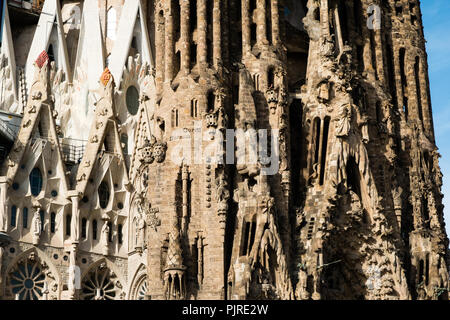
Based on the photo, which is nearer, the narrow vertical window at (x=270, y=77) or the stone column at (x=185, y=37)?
the stone column at (x=185, y=37)

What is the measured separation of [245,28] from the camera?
133 ft

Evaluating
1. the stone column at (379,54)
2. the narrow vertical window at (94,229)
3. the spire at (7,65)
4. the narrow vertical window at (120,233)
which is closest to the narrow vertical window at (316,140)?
the stone column at (379,54)

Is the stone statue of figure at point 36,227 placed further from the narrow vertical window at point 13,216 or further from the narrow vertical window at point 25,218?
the narrow vertical window at point 13,216

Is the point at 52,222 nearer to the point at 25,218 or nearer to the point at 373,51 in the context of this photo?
the point at 25,218

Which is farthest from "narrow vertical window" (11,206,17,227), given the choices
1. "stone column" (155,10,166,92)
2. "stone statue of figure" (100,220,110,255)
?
"stone column" (155,10,166,92)

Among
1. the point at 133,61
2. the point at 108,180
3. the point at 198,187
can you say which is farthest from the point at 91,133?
the point at 198,187

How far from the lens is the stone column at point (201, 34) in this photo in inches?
1519

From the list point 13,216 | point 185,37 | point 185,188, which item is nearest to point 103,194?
point 13,216

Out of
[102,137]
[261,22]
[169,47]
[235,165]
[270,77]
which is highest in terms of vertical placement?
[261,22]

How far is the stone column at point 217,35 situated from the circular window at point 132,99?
34.2ft

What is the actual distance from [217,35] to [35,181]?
32.1 feet

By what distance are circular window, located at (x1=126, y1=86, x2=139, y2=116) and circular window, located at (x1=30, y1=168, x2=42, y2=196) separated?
23.0ft

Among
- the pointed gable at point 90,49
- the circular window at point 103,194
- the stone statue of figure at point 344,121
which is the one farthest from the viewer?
the pointed gable at point 90,49

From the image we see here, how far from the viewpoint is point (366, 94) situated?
4291 centimetres
